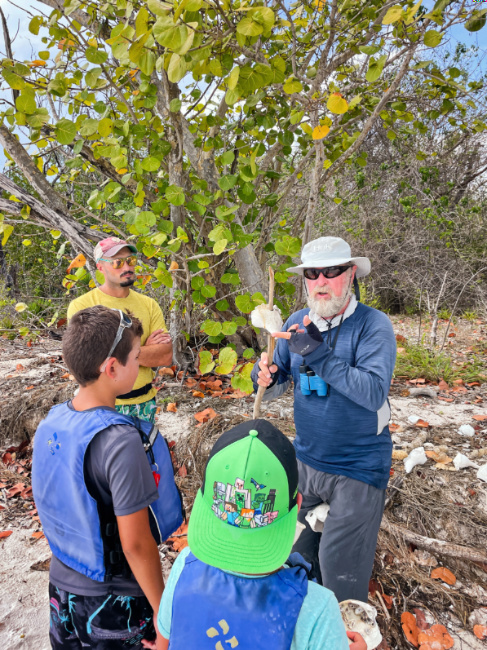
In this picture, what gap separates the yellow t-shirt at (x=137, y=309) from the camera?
2.26 m

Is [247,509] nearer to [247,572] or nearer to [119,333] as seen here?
[247,572]

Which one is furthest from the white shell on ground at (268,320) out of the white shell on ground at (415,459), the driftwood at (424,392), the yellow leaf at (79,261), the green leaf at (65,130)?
the driftwood at (424,392)

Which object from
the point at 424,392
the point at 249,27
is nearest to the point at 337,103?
the point at 249,27

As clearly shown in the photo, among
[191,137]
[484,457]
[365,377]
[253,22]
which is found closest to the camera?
[365,377]

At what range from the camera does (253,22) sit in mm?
1932

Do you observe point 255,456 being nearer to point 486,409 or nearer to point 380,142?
point 486,409

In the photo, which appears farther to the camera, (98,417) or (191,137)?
(191,137)

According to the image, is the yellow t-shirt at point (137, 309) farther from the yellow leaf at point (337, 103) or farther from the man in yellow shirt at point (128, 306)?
the yellow leaf at point (337, 103)

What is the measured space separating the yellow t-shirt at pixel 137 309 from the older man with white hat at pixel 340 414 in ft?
2.89

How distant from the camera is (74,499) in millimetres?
1107

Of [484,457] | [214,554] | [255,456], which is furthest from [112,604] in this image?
[484,457]

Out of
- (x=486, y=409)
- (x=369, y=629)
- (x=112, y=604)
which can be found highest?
(x=112, y=604)

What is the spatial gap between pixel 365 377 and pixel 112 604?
42.9 inches

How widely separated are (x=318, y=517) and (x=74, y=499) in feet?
3.21
